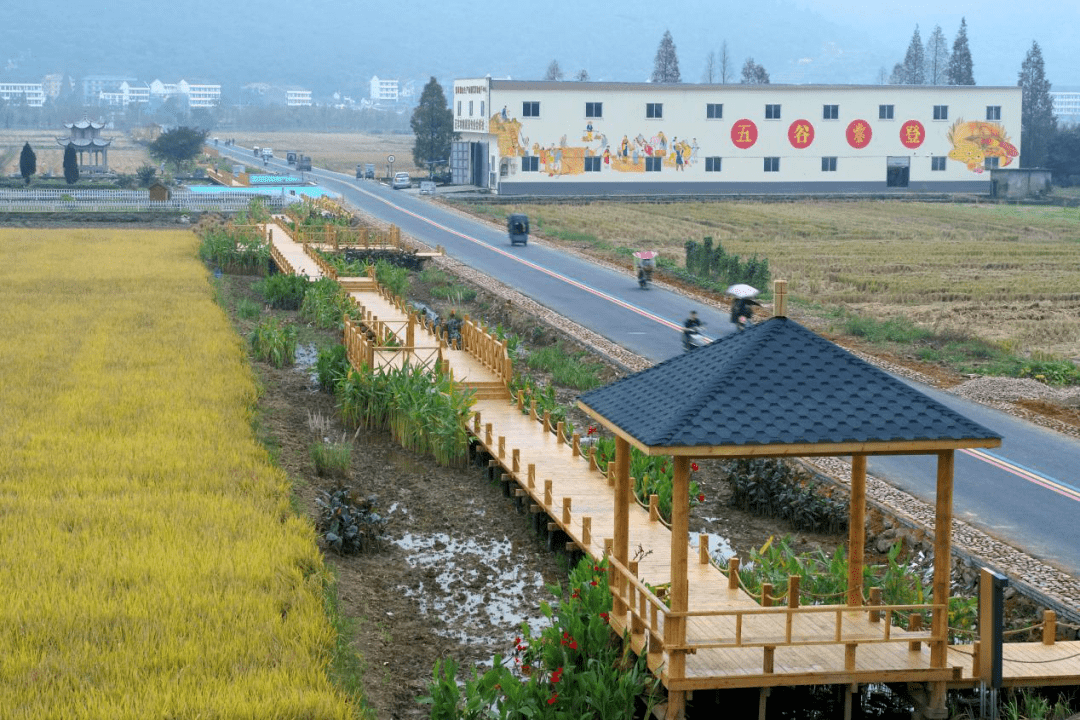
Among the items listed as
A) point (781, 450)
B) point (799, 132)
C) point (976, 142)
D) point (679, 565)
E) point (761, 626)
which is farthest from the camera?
point (976, 142)

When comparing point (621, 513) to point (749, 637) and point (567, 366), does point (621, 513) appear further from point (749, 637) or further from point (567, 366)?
point (567, 366)

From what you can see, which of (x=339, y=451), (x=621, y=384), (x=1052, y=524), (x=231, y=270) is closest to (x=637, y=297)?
(x=231, y=270)

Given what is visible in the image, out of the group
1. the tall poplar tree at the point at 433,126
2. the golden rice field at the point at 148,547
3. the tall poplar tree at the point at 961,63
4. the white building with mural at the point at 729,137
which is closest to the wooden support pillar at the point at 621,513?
the golden rice field at the point at 148,547

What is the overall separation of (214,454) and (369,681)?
7.60m

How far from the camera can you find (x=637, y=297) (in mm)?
39375

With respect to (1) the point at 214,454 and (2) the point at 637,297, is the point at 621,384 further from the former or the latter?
(2) the point at 637,297

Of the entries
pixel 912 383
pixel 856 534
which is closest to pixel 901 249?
pixel 912 383

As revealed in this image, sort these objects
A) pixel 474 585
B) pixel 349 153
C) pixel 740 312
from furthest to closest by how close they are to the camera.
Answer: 1. pixel 349 153
2. pixel 740 312
3. pixel 474 585

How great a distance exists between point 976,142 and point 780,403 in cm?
8099

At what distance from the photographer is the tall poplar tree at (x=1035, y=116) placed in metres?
101

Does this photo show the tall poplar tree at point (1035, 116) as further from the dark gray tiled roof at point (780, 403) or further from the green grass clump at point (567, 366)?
the dark gray tiled roof at point (780, 403)

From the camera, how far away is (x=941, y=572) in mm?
12000

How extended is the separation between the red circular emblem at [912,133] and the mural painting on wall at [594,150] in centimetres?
1297

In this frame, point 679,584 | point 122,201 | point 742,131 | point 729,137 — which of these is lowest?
point 679,584
